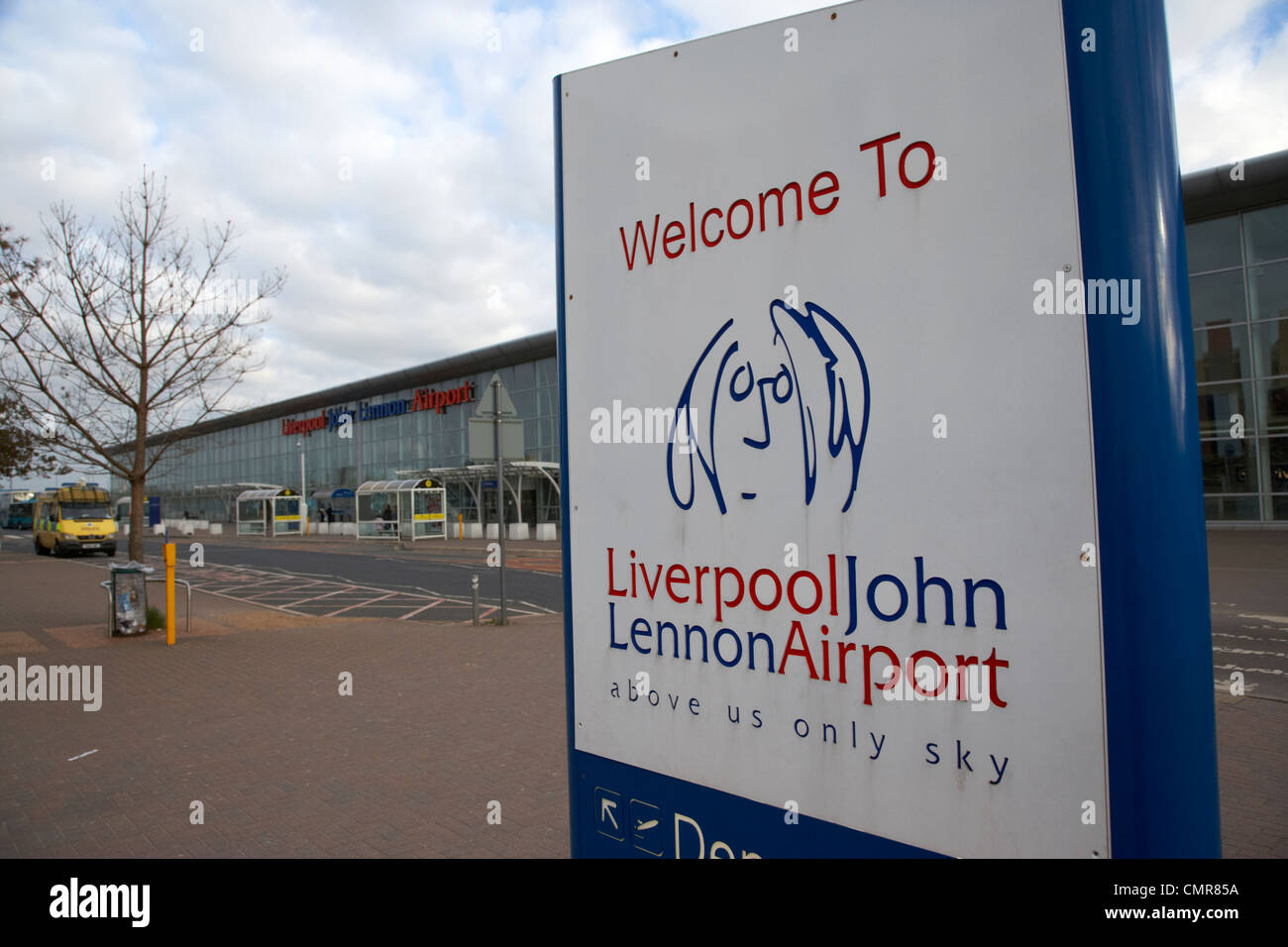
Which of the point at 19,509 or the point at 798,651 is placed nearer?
the point at 798,651

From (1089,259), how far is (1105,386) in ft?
0.60

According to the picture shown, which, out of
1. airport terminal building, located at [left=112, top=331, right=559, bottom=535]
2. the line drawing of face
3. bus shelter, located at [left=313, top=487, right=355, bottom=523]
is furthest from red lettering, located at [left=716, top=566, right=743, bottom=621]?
bus shelter, located at [left=313, top=487, right=355, bottom=523]

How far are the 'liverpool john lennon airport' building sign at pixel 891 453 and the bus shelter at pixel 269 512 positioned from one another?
47.5m

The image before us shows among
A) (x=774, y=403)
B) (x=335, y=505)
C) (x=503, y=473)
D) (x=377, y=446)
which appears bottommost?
(x=774, y=403)

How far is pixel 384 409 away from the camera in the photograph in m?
48.2

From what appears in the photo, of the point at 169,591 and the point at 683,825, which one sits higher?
the point at 683,825

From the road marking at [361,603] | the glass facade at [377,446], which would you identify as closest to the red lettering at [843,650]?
the road marking at [361,603]

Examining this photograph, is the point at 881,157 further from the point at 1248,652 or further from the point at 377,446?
the point at 377,446

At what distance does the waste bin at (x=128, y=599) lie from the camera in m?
10.7

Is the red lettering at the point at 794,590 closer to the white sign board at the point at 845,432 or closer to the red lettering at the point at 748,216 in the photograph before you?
the white sign board at the point at 845,432

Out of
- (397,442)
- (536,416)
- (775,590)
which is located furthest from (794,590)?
(397,442)

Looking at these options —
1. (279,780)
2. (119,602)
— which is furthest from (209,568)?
(279,780)

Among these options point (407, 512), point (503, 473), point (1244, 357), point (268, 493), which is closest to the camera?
point (1244, 357)

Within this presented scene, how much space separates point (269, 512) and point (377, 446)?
7136 millimetres
